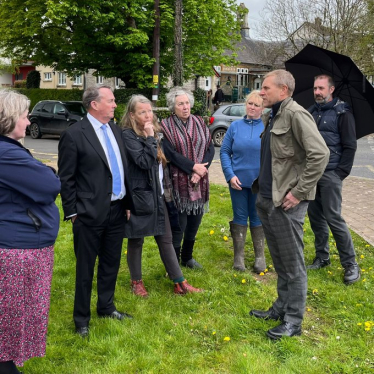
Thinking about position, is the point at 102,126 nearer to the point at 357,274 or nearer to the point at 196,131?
the point at 196,131

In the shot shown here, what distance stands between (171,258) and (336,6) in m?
22.6

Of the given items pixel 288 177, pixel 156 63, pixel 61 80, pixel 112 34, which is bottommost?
pixel 288 177

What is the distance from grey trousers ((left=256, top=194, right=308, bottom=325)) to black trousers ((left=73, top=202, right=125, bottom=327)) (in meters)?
1.25

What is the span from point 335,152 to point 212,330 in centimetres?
233

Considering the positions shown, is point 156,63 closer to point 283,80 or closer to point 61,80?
point 283,80

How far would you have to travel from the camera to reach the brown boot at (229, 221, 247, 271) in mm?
5401

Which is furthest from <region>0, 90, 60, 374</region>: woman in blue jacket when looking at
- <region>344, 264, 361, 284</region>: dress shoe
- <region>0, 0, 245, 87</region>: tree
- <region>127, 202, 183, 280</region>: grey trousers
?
<region>0, 0, 245, 87</region>: tree

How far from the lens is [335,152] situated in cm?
497

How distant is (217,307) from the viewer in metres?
4.40

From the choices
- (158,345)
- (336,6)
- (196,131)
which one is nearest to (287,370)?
(158,345)

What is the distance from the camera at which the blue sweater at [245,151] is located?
5.14 metres

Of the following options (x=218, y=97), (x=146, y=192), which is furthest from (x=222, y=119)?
(x=146, y=192)

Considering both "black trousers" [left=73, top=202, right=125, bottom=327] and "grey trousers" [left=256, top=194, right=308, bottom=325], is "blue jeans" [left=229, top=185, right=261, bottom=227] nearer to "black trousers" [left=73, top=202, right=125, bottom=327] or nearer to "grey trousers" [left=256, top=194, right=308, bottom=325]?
"grey trousers" [left=256, top=194, right=308, bottom=325]

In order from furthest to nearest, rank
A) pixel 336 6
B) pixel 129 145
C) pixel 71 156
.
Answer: pixel 336 6 → pixel 129 145 → pixel 71 156
